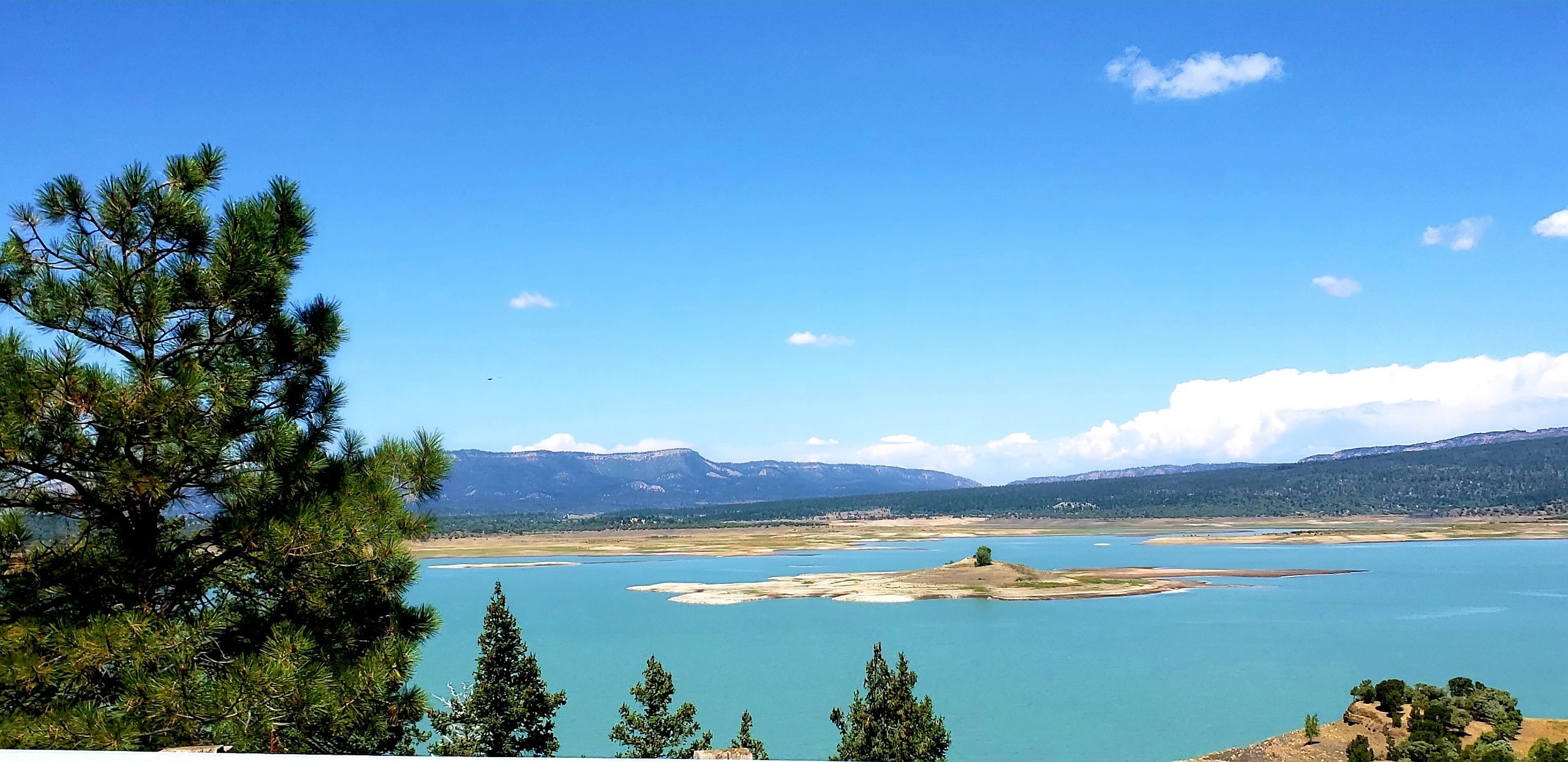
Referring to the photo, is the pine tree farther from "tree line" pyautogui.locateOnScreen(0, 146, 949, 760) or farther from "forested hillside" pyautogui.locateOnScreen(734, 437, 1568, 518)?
"forested hillside" pyautogui.locateOnScreen(734, 437, 1568, 518)

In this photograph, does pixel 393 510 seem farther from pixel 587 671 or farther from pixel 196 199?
pixel 587 671

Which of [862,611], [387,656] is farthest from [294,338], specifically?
[862,611]

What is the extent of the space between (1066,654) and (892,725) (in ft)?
67.8

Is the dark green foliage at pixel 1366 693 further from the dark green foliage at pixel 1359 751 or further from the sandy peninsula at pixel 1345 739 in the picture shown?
the dark green foliage at pixel 1359 751

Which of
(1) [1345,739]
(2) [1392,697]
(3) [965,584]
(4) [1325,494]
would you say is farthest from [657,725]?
(4) [1325,494]

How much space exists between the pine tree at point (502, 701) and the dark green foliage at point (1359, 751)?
1326 centimetres

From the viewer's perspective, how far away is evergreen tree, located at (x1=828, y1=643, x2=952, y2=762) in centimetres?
1734

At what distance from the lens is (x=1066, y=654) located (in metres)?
36.3

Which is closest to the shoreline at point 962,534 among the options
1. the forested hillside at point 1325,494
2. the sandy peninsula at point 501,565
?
the sandy peninsula at point 501,565

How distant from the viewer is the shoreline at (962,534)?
10169cm

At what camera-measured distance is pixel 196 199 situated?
7184mm

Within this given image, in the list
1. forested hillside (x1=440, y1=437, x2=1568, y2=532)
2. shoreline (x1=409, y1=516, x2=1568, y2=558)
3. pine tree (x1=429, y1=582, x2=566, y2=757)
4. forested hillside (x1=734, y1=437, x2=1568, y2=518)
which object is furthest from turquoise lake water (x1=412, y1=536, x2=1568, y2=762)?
forested hillside (x1=734, y1=437, x2=1568, y2=518)

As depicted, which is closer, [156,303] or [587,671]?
[156,303]

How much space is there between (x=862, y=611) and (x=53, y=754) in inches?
1868
